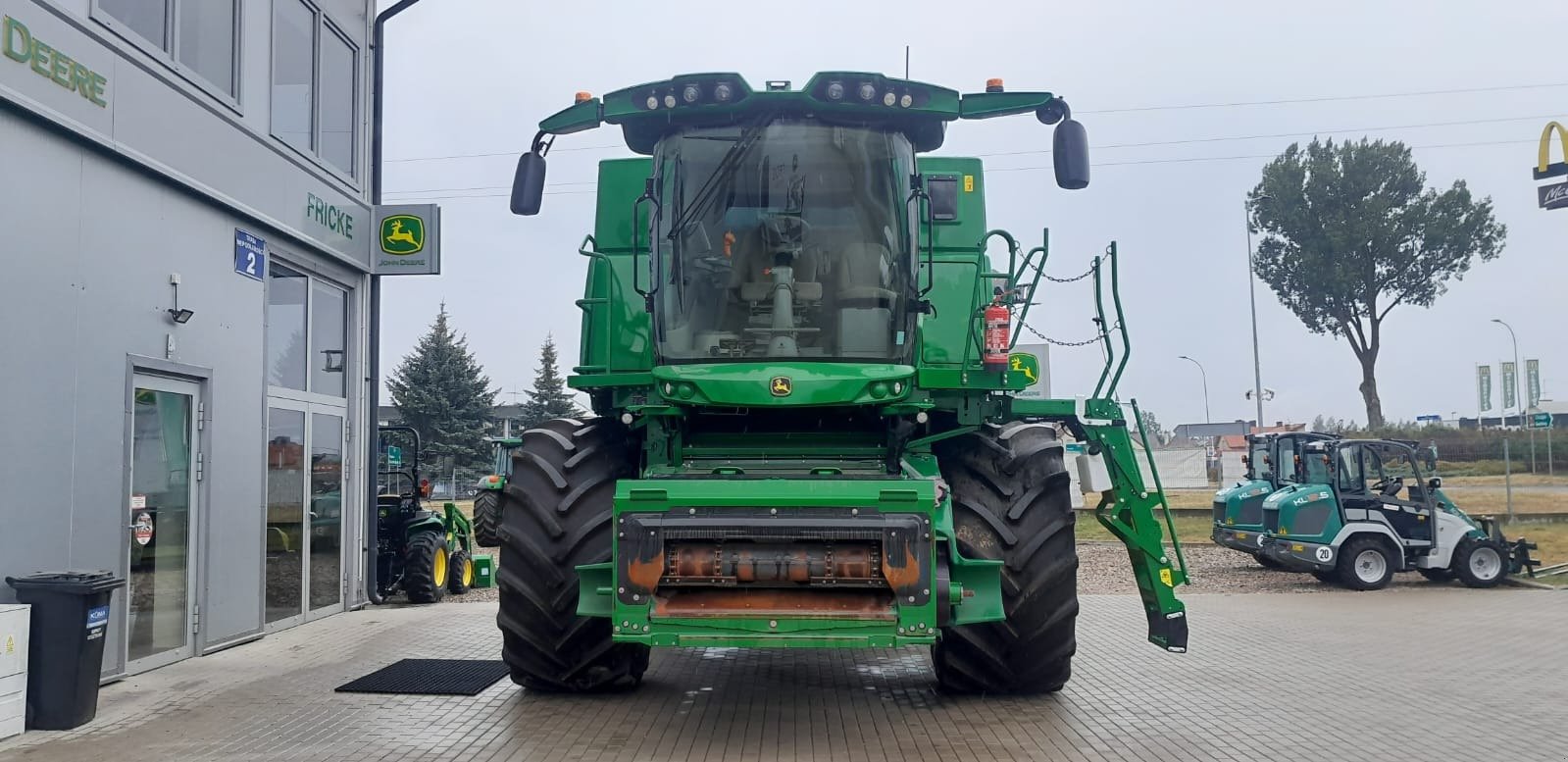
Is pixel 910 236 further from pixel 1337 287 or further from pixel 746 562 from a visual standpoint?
pixel 1337 287

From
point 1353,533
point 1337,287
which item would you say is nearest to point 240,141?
point 1353,533

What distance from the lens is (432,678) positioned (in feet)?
26.7

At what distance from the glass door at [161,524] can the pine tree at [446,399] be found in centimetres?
3578

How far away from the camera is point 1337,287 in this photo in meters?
49.2

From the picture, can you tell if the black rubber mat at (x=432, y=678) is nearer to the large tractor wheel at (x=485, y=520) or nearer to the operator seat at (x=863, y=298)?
the operator seat at (x=863, y=298)

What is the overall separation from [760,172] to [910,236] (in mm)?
897

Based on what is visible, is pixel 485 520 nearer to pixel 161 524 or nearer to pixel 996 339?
pixel 161 524

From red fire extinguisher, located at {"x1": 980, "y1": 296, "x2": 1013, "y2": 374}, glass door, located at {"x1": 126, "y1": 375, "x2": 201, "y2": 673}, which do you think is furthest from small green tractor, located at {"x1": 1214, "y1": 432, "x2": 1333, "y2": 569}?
glass door, located at {"x1": 126, "y1": 375, "x2": 201, "y2": 673}

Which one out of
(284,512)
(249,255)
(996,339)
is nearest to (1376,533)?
(996,339)

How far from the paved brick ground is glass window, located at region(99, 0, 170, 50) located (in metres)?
4.32

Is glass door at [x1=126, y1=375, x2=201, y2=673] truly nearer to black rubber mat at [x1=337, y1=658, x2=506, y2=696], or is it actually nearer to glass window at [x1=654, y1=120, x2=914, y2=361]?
→ black rubber mat at [x1=337, y1=658, x2=506, y2=696]

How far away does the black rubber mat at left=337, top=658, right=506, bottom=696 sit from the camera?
7.69 m

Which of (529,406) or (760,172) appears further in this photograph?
(529,406)

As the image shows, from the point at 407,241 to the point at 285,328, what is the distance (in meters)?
1.77
